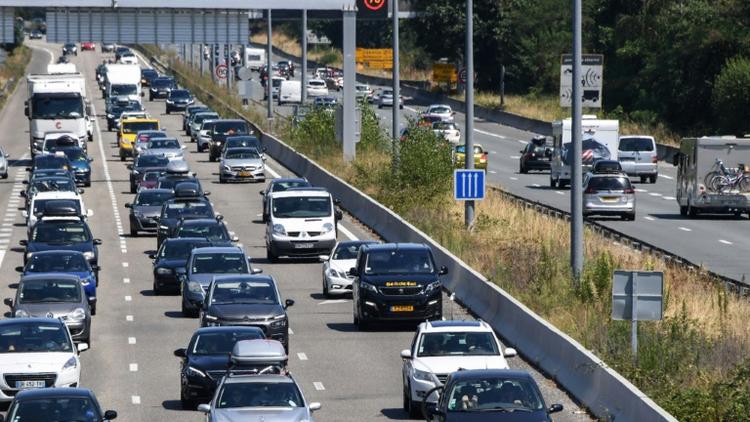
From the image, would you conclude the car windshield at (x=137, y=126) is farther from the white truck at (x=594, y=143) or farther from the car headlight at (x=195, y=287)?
the car headlight at (x=195, y=287)

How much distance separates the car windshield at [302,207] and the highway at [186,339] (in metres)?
1.38

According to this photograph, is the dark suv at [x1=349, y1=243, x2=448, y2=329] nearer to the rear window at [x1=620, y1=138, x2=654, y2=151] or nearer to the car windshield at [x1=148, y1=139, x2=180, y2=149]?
the car windshield at [x1=148, y1=139, x2=180, y2=149]

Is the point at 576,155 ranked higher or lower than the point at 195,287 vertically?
higher

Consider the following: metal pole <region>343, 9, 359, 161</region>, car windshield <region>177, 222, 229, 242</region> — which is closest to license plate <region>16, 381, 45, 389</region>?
car windshield <region>177, 222, 229, 242</region>

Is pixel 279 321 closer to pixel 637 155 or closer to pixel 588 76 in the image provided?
pixel 637 155

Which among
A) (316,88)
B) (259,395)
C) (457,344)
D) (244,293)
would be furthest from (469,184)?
(316,88)

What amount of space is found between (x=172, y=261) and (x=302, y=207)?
6.36 metres

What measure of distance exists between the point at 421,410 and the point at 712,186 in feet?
109

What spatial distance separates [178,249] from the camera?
40.4m

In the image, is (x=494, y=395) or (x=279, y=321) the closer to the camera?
(x=494, y=395)

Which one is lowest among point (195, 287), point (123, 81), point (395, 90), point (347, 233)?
point (347, 233)

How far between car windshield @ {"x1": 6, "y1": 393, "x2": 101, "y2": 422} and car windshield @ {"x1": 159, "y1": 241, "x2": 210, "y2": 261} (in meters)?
19.4

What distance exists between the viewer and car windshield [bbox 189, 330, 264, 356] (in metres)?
26.0

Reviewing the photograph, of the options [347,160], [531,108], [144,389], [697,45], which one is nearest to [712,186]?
[347,160]
